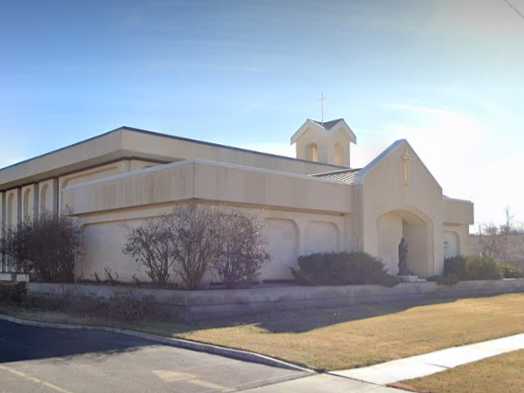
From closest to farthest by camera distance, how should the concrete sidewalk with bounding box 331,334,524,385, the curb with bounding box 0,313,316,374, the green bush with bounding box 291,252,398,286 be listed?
the concrete sidewalk with bounding box 331,334,524,385, the curb with bounding box 0,313,316,374, the green bush with bounding box 291,252,398,286

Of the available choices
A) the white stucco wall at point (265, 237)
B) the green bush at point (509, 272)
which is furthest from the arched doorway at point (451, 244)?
the white stucco wall at point (265, 237)

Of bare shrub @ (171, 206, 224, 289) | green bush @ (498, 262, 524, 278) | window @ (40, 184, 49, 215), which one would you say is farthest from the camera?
window @ (40, 184, 49, 215)

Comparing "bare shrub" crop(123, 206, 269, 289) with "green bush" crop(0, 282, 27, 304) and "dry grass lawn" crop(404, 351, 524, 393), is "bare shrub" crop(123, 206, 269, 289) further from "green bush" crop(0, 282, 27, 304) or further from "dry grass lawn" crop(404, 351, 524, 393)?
"dry grass lawn" crop(404, 351, 524, 393)

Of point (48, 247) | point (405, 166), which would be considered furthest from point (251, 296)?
point (405, 166)

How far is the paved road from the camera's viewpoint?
891 cm

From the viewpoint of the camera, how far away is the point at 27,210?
38.1 metres

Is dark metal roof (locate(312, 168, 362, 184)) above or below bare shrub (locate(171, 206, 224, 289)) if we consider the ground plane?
above

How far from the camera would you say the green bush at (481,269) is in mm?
29469

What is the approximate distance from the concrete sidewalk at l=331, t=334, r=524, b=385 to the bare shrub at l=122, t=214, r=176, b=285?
9.45m

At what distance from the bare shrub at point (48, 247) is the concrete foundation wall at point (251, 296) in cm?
148

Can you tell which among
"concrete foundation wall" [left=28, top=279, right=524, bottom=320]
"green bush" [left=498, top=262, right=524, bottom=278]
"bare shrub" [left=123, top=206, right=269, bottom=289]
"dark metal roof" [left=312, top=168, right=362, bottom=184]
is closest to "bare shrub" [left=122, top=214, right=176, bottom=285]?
"bare shrub" [left=123, top=206, right=269, bottom=289]

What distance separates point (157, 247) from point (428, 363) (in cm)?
1090

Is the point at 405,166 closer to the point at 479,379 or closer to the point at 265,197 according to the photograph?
the point at 265,197

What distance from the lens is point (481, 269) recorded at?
2981cm
